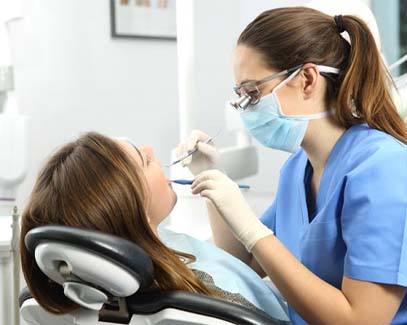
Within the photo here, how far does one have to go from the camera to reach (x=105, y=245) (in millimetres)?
929

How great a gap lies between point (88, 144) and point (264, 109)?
0.38 meters

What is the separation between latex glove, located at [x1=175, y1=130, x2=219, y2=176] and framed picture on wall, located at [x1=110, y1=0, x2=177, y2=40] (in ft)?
4.66

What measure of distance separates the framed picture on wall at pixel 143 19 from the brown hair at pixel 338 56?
1.66 metres

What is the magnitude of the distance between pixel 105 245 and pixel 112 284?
65 millimetres

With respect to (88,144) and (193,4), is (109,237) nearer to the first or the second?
(88,144)

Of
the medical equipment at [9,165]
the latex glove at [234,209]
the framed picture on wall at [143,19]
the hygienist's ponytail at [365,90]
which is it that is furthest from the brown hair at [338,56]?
the framed picture on wall at [143,19]

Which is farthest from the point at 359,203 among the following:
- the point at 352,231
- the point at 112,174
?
the point at 112,174

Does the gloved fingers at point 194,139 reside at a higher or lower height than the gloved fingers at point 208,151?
higher

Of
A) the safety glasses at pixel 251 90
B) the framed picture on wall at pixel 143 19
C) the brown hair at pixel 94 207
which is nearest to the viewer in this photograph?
the brown hair at pixel 94 207

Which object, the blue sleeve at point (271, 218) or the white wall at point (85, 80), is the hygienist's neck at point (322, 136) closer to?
the blue sleeve at point (271, 218)

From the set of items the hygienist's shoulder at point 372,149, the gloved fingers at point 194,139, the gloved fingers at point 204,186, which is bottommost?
the gloved fingers at point 204,186

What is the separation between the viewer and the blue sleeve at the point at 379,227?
1164 mm

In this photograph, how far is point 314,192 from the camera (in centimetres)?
145

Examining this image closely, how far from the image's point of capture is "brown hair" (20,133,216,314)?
1076mm
